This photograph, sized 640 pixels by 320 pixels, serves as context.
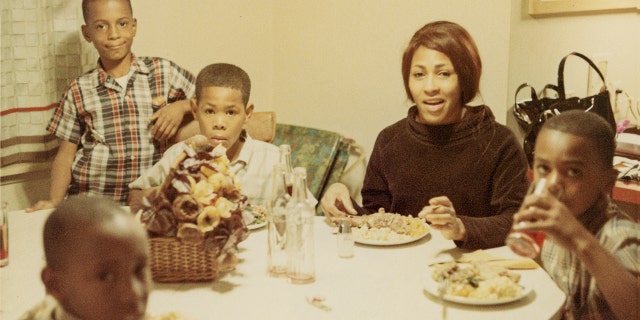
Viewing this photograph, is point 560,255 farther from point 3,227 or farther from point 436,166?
point 3,227

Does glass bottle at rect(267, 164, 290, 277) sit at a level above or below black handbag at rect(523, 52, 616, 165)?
below

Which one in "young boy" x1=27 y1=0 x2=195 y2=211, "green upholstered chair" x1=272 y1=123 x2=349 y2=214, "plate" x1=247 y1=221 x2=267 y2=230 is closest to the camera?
"plate" x1=247 y1=221 x2=267 y2=230

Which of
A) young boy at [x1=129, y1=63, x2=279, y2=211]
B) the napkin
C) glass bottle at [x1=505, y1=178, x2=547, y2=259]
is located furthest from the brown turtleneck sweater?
glass bottle at [x1=505, y1=178, x2=547, y2=259]

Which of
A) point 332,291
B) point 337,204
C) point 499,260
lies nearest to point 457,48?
point 337,204

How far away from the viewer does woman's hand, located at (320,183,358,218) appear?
189 centimetres

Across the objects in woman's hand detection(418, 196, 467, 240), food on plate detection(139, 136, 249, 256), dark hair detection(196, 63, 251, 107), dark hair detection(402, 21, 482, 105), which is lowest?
woman's hand detection(418, 196, 467, 240)

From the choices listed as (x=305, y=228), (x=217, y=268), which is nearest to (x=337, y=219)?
(x=305, y=228)

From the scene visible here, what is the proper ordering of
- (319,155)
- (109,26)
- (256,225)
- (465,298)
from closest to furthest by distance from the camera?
(465,298) → (256,225) → (109,26) → (319,155)

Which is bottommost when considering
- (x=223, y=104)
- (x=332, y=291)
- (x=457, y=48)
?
(x=332, y=291)

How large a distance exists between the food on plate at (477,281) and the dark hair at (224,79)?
3.51ft

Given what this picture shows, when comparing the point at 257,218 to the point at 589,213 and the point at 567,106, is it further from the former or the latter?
the point at 567,106

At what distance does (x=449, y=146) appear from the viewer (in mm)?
2014

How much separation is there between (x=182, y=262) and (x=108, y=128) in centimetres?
130

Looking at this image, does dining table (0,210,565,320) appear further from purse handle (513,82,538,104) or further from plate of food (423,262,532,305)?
purse handle (513,82,538,104)
